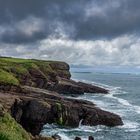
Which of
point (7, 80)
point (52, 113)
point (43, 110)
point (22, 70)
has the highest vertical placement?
point (22, 70)

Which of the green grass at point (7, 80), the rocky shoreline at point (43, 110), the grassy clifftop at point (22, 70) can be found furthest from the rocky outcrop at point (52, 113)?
the grassy clifftop at point (22, 70)

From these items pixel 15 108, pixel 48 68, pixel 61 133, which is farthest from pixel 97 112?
pixel 48 68

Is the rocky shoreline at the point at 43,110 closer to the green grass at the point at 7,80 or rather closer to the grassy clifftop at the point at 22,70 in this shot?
the green grass at the point at 7,80

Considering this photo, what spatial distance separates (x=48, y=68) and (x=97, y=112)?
59865 millimetres

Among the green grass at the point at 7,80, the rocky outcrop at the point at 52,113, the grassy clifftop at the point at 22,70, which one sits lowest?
the rocky outcrop at the point at 52,113

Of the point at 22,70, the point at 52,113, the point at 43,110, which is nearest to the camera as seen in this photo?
the point at 43,110

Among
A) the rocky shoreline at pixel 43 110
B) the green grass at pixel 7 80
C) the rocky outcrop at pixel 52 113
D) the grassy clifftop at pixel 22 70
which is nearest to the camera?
the rocky shoreline at pixel 43 110

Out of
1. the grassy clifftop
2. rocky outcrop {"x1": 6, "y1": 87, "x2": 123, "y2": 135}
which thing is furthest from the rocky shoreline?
the grassy clifftop

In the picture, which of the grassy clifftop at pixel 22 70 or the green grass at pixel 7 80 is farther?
the grassy clifftop at pixel 22 70

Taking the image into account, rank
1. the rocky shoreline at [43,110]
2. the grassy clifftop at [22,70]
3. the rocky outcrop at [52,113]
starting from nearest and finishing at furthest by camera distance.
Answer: the rocky shoreline at [43,110], the rocky outcrop at [52,113], the grassy clifftop at [22,70]

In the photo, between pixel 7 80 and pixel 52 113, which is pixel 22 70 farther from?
pixel 52 113

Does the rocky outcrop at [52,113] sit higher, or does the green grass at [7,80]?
the green grass at [7,80]

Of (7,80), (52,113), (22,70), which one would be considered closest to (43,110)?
(52,113)

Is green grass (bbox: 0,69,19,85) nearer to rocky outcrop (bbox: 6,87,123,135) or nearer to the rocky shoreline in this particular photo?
the rocky shoreline
